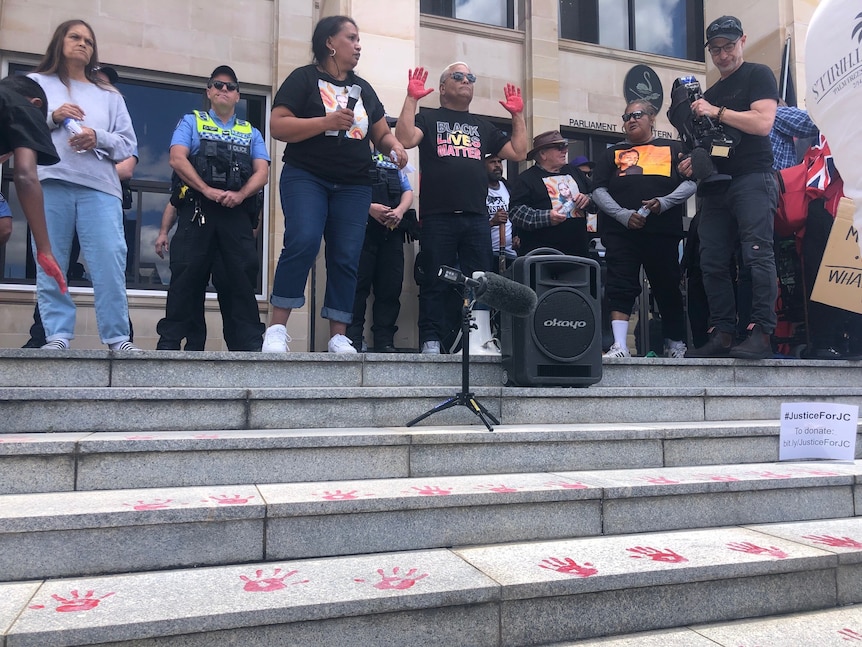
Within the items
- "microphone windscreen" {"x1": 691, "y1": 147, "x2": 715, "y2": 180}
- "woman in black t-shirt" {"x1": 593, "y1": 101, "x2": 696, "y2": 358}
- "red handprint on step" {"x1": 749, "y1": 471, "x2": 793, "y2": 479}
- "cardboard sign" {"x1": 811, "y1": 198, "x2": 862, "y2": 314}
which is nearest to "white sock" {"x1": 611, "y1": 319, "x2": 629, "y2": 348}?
"woman in black t-shirt" {"x1": 593, "y1": 101, "x2": 696, "y2": 358}

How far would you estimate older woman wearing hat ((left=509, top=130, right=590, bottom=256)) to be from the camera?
230 inches

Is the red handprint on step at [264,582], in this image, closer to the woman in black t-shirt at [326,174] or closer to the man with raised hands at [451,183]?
the woman in black t-shirt at [326,174]

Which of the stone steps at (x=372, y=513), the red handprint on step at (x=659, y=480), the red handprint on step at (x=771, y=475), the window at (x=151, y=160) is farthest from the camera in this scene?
the window at (x=151, y=160)

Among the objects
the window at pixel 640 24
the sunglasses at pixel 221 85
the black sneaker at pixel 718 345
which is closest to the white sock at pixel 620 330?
the black sneaker at pixel 718 345

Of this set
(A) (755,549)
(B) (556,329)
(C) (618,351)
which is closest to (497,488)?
(A) (755,549)

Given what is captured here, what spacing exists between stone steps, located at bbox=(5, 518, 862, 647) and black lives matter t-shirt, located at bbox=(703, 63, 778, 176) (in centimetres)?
282

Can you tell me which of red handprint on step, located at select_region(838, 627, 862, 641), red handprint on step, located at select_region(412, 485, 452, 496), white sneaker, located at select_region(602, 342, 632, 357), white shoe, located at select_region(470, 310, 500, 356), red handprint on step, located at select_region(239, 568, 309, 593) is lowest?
red handprint on step, located at select_region(838, 627, 862, 641)

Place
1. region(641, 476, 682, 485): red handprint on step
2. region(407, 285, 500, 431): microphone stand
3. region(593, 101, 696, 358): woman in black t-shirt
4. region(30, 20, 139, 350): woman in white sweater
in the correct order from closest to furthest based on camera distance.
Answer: region(641, 476, 682, 485): red handprint on step < region(407, 285, 500, 431): microphone stand < region(30, 20, 139, 350): woman in white sweater < region(593, 101, 696, 358): woman in black t-shirt

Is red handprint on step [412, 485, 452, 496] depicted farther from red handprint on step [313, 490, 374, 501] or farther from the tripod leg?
the tripod leg

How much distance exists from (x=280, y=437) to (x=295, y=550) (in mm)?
567

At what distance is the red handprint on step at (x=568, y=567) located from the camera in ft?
8.25

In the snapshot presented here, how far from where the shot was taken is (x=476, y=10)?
9.50 meters

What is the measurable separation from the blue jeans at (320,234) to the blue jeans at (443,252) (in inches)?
30.4

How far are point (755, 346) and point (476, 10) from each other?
6.53m
